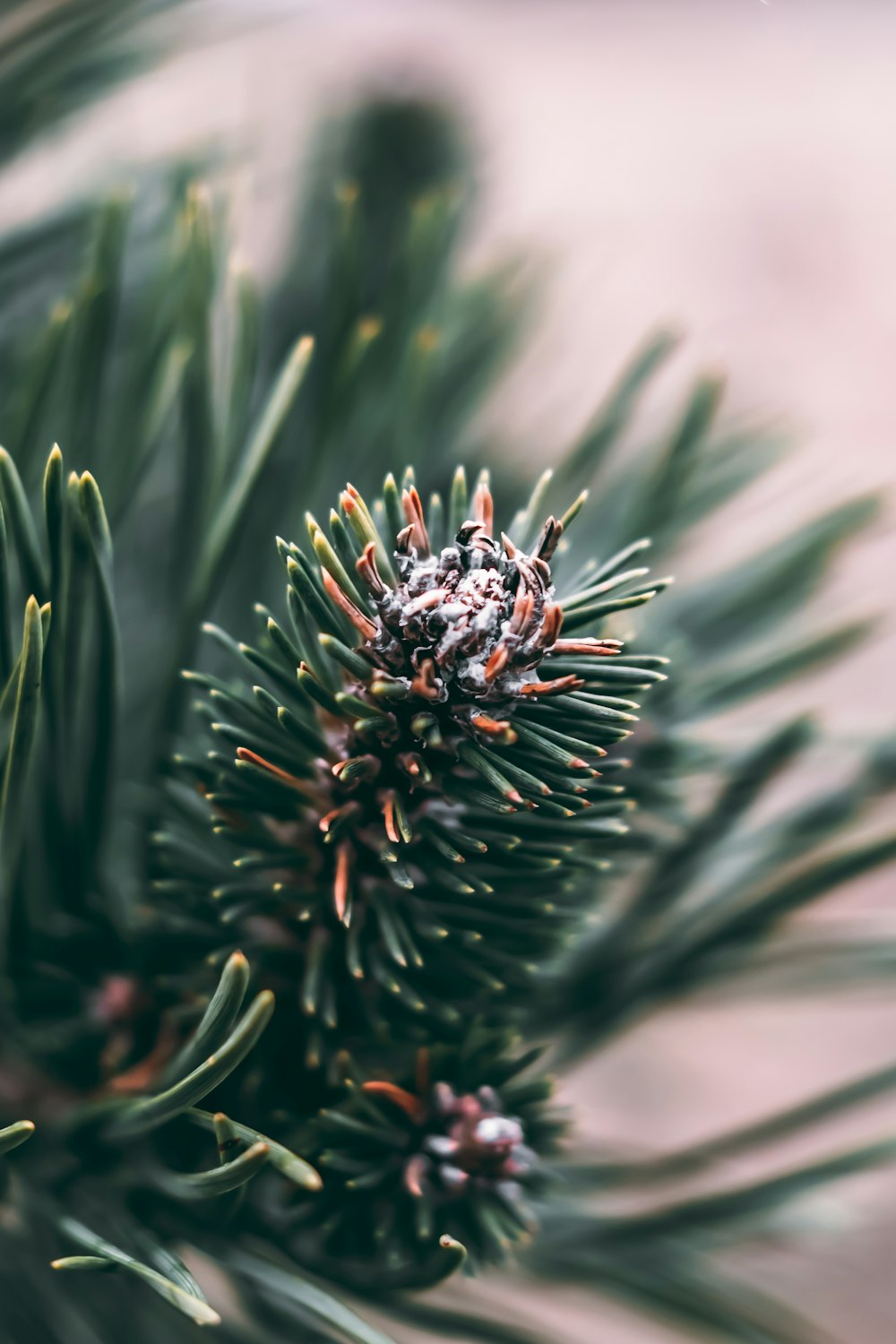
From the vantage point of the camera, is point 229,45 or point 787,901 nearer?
Answer: point 787,901

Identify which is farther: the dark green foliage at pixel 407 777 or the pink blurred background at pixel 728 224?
the pink blurred background at pixel 728 224

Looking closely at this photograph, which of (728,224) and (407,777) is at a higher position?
(728,224)

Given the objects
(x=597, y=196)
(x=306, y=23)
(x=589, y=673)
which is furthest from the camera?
(x=597, y=196)

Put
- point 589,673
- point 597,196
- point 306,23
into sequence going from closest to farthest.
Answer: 1. point 589,673
2. point 306,23
3. point 597,196

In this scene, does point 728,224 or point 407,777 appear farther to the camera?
point 728,224

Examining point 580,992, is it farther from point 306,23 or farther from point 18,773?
point 306,23

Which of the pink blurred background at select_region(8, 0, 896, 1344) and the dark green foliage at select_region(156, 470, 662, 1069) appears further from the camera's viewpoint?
the pink blurred background at select_region(8, 0, 896, 1344)

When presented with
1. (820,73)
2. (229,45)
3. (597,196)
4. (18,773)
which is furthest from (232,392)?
(820,73)

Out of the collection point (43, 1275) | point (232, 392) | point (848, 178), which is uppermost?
point (848, 178)
